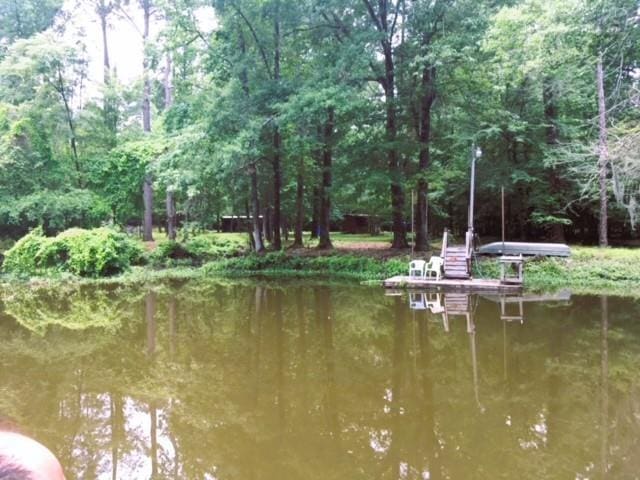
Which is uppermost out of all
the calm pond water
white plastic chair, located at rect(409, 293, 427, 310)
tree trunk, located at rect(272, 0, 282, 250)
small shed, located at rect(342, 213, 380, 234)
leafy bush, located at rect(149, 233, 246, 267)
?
tree trunk, located at rect(272, 0, 282, 250)

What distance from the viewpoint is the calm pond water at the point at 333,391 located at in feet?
14.2

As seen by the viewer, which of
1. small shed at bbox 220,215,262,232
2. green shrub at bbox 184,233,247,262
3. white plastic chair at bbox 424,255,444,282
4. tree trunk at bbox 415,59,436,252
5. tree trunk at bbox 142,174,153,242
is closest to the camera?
white plastic chair at bbox 424,255,444,282

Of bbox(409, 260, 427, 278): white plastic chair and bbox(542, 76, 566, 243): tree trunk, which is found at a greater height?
bbox(542, 76, 566, 243): tree trunk

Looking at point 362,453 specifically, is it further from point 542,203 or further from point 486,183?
point 542,203

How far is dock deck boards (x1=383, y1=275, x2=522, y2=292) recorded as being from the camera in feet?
41.7

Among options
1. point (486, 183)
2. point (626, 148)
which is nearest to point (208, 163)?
point (486, 183)

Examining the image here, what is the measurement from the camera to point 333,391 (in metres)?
5.91

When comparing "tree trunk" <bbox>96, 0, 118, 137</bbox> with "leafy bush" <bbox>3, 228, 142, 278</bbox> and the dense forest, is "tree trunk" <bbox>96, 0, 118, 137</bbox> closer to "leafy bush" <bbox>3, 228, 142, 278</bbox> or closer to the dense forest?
the dense forest

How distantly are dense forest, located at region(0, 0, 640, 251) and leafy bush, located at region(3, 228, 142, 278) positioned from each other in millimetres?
2220

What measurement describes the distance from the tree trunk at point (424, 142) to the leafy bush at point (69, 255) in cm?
1020

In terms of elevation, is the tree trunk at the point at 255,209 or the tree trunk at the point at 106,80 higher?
the tree trunk at the point at 106,80

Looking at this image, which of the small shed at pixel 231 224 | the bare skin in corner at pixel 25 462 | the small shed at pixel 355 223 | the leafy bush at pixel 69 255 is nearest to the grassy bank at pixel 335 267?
the leafy bush at pixel 69 255

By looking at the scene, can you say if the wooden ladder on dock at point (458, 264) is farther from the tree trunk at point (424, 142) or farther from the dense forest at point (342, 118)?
the tree trunk at point (424, 142)

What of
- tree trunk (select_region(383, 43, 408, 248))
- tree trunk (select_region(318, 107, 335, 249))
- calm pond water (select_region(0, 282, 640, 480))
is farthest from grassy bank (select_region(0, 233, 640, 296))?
calm pond water (select_region(0, 282, 640, 480))
